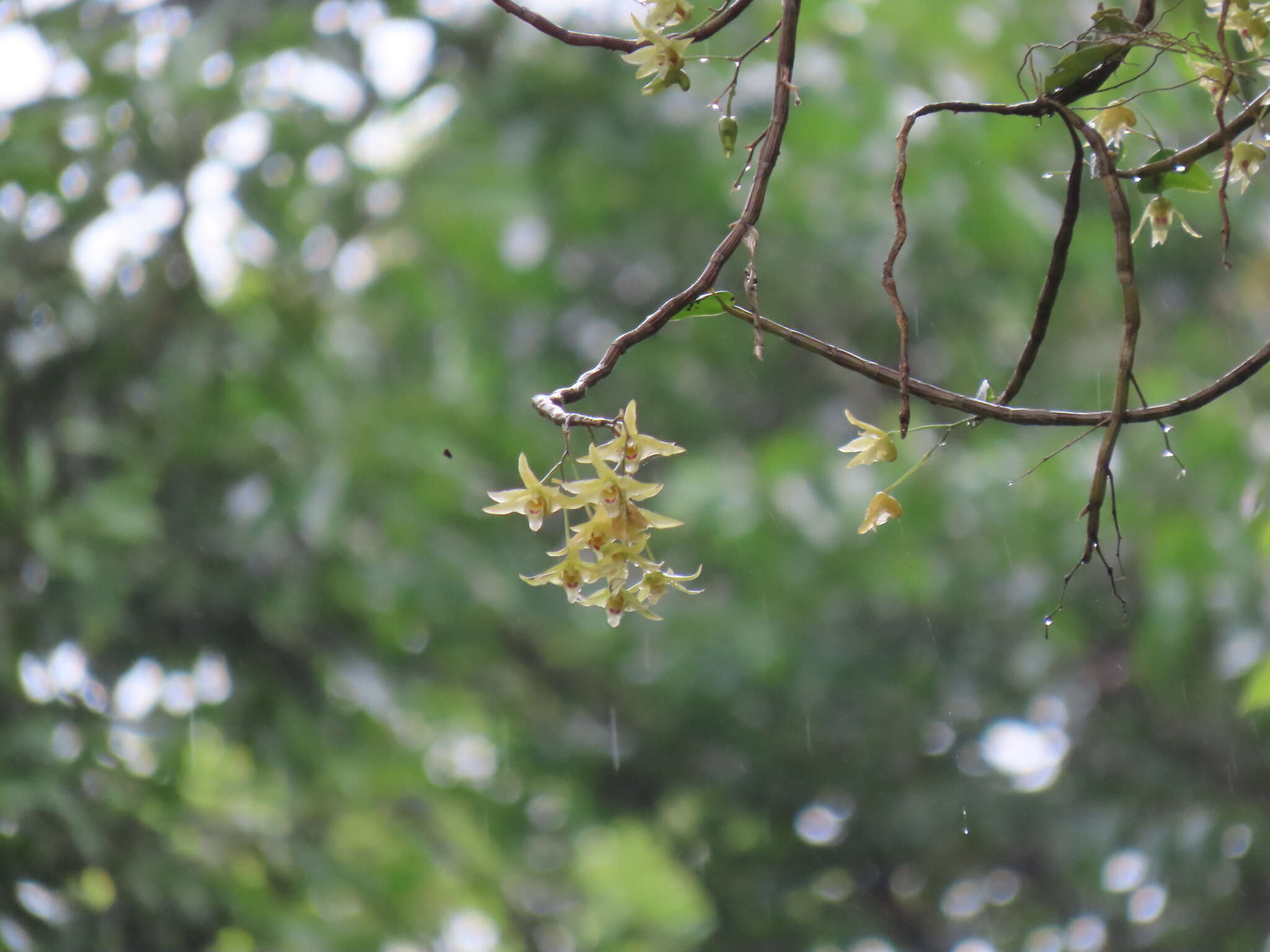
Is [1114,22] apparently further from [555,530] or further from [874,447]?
[555,530]

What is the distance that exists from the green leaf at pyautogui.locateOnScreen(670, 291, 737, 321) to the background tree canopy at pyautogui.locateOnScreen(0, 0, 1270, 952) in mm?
1169

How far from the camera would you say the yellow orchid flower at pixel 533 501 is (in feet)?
1.65

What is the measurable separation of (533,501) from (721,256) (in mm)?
139

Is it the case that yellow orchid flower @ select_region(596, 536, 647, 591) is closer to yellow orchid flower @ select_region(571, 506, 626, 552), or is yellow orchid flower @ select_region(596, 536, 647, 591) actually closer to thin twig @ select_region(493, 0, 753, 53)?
yellow orchid flower @ select_region(571, 506, 626, 552)

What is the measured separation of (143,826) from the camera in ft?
5.62

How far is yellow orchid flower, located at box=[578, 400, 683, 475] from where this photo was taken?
476 millimetres

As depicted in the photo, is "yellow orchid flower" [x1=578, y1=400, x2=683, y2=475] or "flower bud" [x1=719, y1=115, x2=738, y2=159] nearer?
"yellow orchid flower" [x1=578, y1=400, x2=683, y2=475]

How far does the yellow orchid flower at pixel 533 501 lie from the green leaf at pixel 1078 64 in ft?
0.92

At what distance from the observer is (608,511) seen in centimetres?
50

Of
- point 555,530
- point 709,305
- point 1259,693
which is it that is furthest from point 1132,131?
point 555,530

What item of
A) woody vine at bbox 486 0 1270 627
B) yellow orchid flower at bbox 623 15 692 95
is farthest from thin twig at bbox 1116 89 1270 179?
yellow orchid flower at bbox 623 15 692 95

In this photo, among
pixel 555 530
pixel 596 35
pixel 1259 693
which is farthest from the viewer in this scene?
pixel 555 530

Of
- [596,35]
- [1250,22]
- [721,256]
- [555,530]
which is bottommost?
[721,256]

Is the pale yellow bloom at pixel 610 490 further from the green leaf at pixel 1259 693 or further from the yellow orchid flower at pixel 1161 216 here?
the green leaf at pixel 1259 693
